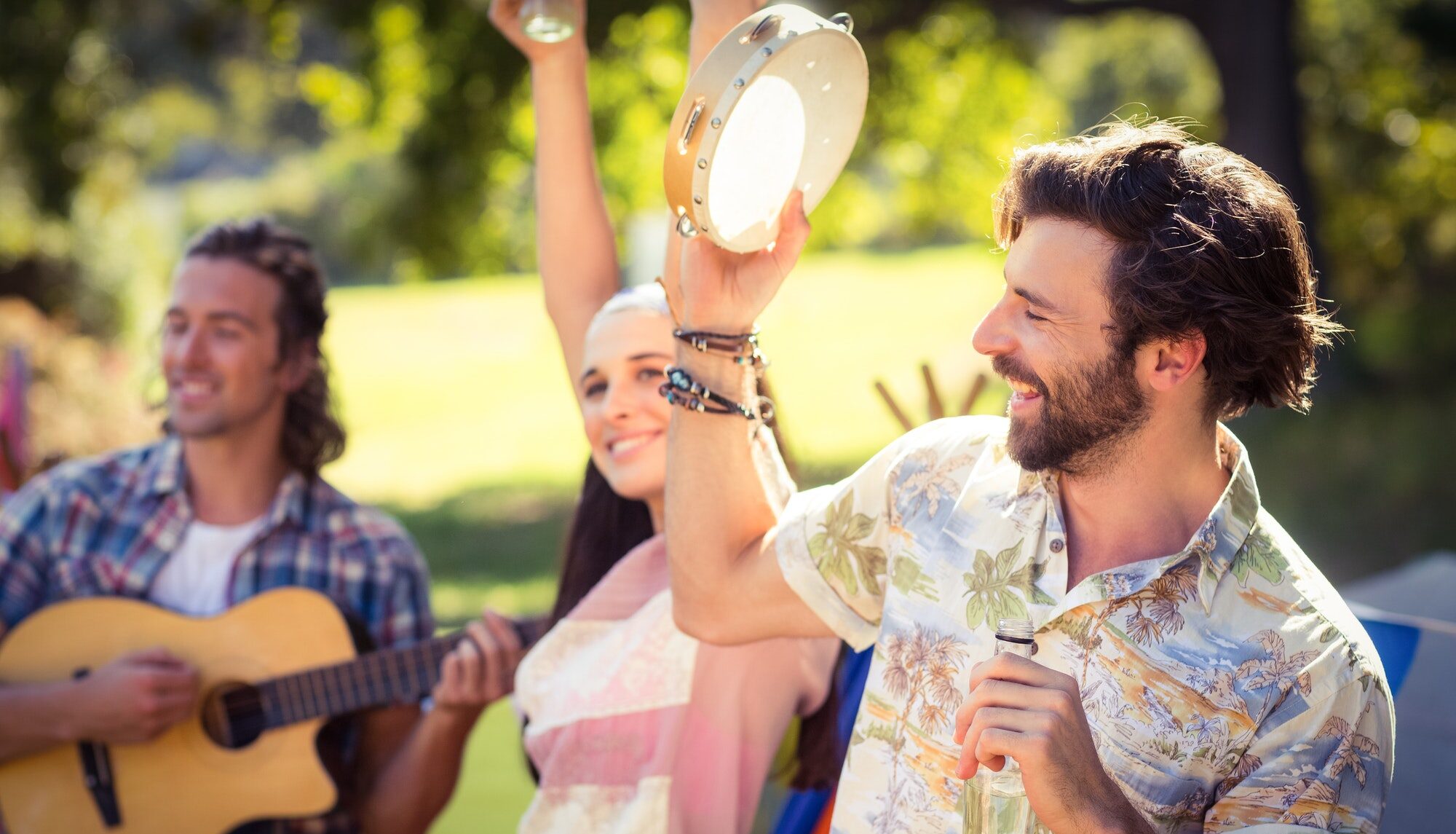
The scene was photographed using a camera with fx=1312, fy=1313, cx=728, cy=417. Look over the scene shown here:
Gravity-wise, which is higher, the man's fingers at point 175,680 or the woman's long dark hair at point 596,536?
the woman's long dark hair at point 596,536

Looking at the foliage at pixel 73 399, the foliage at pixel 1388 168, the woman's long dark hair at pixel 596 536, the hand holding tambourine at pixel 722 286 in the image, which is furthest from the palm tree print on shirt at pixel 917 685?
the foliage at pixel 1388 168

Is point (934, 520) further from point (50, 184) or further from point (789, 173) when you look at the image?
point (50, 184)

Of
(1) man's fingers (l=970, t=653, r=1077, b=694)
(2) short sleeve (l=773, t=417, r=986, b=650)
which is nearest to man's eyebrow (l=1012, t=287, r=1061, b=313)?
(2) short sleeve (l=773, t=417, r=986, b=650)

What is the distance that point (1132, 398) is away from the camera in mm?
1589

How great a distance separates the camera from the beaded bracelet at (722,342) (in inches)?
69.2

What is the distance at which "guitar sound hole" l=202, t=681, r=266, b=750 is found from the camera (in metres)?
2.85

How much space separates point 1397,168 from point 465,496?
9.01m

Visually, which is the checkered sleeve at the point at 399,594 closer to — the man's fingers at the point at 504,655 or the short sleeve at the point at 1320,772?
the man's fingers at the point at 504,655

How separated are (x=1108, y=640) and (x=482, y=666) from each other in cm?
150

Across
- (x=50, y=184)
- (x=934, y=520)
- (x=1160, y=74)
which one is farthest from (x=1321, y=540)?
(x=1160, y=74)

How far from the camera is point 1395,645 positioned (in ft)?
7.86

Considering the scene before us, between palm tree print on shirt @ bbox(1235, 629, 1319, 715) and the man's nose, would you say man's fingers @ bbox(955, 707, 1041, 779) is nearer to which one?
palm tree print on shirt @ bbox(1235, 629, 1319, 715)

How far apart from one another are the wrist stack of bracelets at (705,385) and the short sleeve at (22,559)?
1913 millimetres

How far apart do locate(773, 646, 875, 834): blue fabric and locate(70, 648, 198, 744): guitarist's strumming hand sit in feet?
4.22
